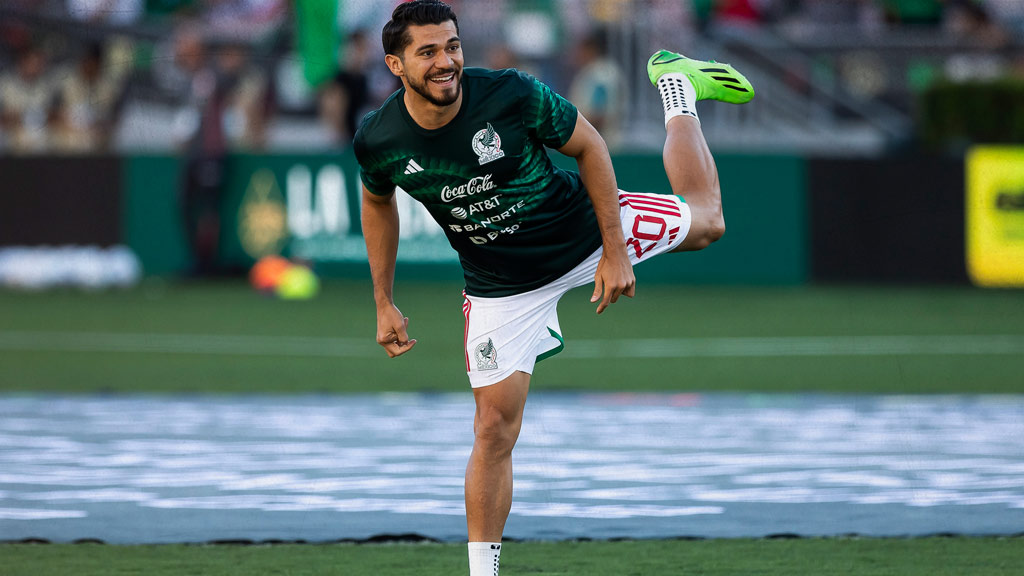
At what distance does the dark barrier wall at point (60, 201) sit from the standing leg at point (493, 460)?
53.3 feet

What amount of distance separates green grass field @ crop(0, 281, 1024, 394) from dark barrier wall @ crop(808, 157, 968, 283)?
11.4 inches

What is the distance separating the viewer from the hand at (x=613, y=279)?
5.90 meters

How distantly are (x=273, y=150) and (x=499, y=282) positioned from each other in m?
14.9

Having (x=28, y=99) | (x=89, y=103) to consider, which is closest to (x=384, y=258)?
(x=89, y=103)

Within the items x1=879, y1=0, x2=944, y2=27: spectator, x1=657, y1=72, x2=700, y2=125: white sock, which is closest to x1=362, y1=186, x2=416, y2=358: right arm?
x1=657, y1=72, x2=700, y2=125: white sock

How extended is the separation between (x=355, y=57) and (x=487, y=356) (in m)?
15.4

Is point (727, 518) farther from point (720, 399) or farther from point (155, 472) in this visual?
point (720, 399)

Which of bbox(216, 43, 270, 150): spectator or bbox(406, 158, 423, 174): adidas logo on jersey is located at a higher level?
bbox(216, 43, 270, 150): spectator

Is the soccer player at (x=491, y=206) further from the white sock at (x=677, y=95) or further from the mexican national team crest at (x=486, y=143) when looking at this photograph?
the white sock at (x=677, y=95)

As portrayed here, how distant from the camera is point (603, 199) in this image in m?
6.00

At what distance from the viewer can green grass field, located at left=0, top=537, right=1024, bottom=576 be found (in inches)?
249

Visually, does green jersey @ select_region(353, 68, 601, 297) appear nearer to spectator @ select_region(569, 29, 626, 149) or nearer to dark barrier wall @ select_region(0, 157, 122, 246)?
spectator @ select_region(569, 29, 626, 149)

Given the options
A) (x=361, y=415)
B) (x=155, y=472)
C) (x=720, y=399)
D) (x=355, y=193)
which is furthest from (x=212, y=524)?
(x=355, y=193)

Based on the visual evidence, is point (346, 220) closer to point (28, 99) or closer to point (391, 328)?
point (28, 99)
